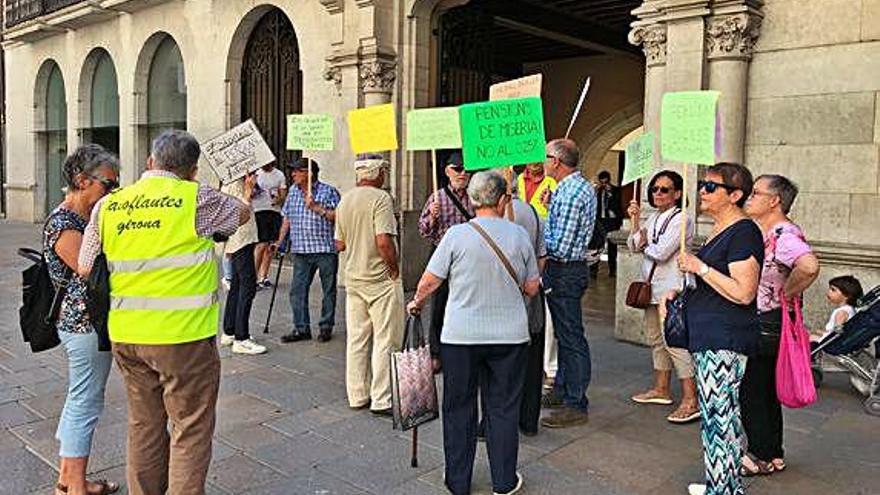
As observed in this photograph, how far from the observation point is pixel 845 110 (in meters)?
6.21

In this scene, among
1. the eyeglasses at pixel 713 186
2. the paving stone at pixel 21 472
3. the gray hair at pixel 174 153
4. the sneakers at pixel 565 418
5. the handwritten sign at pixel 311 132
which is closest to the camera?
the gray hair at pixel 174 153

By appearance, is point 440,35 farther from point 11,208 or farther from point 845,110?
point 11,208

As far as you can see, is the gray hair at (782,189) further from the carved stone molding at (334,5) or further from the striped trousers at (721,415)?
the carved stone molding at (334,5)

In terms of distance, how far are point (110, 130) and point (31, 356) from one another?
41.3 feet

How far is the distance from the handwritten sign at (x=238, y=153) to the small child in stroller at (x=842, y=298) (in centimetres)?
471

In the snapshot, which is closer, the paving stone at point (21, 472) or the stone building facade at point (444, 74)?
the paving stone at point (21, 472)

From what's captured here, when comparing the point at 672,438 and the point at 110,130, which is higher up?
the point at 110,130

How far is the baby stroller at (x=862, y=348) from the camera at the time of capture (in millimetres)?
5363

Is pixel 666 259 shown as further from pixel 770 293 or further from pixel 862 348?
pixel 862 348

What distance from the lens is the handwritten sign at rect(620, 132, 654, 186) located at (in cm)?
523

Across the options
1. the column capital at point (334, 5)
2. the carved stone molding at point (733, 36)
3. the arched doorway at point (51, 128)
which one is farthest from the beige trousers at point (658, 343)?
the arched doorway at point (51, 128)

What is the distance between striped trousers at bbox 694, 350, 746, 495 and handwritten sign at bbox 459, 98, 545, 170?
5.50ft

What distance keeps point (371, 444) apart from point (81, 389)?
1.71 m

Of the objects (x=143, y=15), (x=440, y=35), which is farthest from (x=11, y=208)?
(x=440, y=35)
